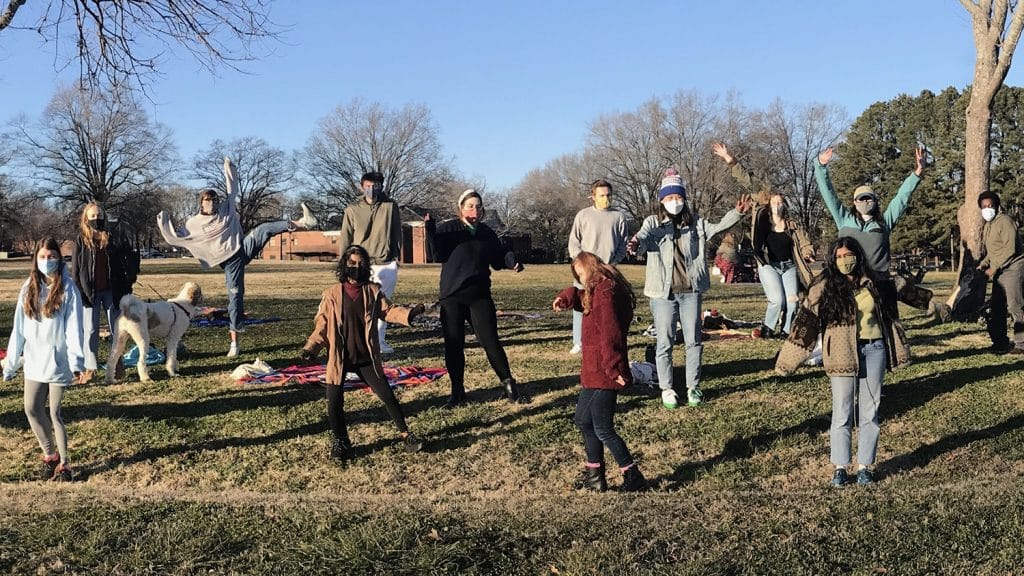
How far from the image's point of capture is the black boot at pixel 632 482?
538cm

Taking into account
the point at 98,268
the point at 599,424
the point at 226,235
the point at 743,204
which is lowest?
the point at 599,424

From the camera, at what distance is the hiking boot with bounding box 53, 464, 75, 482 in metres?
5.75

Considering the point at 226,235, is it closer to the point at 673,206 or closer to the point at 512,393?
the point at 512,393

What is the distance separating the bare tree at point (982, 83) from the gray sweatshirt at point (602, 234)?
23.4ft

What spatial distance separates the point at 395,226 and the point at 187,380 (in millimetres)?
2772

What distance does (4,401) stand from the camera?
7.72 metres

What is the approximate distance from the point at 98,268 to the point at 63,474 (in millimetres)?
3145

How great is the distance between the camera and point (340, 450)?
6.09 metres

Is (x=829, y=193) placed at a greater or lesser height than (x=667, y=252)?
greater

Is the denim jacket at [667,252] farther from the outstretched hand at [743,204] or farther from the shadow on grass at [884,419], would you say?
the shadow on grass at [884,419]

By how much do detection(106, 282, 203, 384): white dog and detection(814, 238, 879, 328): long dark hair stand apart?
257 inches

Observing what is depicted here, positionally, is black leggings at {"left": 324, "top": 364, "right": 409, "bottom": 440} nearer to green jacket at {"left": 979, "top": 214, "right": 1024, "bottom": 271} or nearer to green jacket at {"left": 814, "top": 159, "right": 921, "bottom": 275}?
green jacket at {"left": 814, "top": 159, "right": 921, "bottom": 275}

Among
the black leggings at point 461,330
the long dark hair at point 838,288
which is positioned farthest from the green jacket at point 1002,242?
the black leggings at point 461,330

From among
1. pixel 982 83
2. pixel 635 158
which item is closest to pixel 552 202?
pixel 635 158
